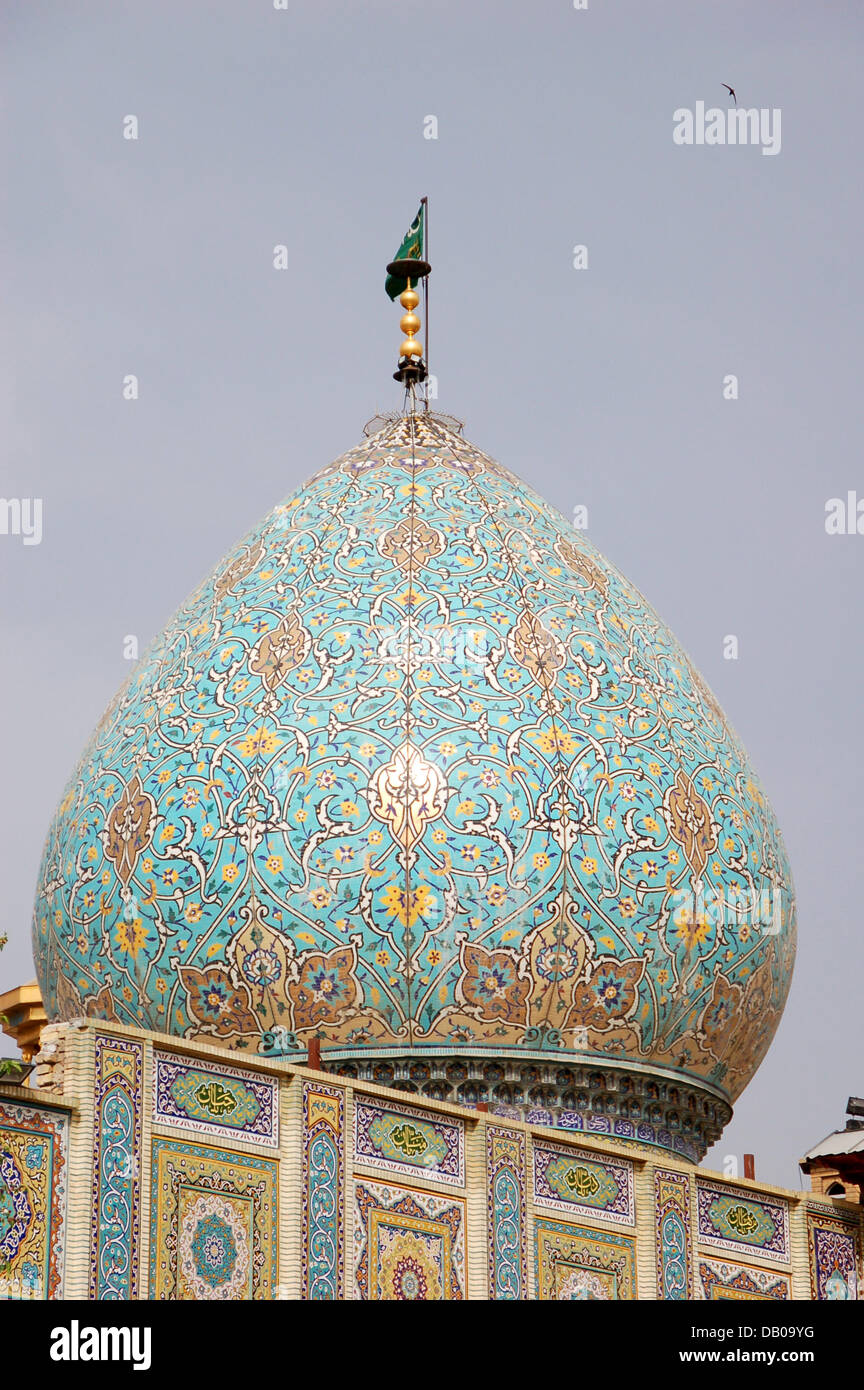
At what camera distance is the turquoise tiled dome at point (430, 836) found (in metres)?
16.7

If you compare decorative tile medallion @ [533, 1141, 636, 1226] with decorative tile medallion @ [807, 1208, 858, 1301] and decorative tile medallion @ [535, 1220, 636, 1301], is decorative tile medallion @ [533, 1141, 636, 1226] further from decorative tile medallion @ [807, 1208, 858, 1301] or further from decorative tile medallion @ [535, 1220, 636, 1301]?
decorative tile medallion @ [807, 1208, 858, 1301]

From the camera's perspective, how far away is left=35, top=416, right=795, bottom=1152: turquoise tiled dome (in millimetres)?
16672

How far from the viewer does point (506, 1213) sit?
15.8 metres

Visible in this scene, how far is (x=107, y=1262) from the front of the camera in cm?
1355

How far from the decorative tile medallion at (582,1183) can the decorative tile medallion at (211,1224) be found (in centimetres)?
219

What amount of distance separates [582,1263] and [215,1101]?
2.92m

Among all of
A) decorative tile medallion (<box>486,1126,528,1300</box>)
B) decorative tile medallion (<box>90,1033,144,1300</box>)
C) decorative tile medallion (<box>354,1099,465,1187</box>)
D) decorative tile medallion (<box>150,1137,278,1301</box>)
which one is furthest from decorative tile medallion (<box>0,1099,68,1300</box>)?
decorative tile medallion (<box>486,1126,528,1300</box>)

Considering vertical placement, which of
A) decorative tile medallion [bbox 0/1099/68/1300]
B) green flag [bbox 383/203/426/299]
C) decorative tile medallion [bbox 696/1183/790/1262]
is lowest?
decorative tile medallion [bbox 0/1099/68/1300]

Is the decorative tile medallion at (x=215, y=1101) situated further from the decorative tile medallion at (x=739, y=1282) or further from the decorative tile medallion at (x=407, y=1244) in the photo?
the decorative tile medallion at (x=739, y=1282)

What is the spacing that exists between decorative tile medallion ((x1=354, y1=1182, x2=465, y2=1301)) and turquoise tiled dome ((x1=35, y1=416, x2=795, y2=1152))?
1.29 meters

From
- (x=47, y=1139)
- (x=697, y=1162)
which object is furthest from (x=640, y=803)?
(x=47, y=1139)

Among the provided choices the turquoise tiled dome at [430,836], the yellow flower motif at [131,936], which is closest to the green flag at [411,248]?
the turquoise tiled dome at [430,836]
